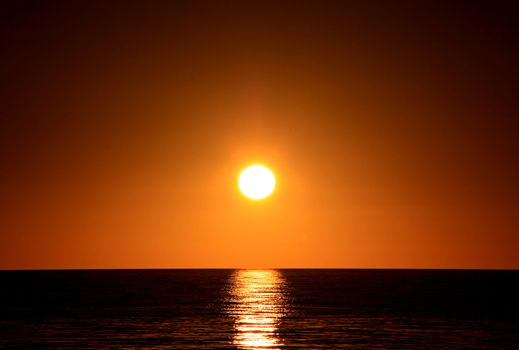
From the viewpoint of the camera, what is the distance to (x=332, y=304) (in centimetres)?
12188

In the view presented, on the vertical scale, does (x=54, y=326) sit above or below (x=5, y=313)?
below

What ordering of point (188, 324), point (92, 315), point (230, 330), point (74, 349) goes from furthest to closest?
point (92, 315) < point (188, 324) < point (230, 330) < point (74, 349)

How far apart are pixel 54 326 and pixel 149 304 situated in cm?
4051

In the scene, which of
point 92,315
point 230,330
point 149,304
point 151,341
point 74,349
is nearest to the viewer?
point 74,349

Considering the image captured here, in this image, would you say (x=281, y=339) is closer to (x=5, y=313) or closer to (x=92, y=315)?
(x=92, y=315)

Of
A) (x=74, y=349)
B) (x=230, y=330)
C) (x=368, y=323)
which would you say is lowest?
(x=74, y=349)

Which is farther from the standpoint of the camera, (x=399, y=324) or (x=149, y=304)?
(x=149, y=304)

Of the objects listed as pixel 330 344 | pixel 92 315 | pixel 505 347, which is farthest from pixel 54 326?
pixel 505 347

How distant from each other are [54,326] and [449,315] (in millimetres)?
57185

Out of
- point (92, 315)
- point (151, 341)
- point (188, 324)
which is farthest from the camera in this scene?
point (92, 315)

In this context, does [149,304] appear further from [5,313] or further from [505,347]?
Answer: [505,347]

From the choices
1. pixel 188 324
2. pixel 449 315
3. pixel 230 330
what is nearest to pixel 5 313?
pixel 188 324

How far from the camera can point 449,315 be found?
98688mm

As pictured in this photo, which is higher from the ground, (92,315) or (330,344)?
(92,315)
